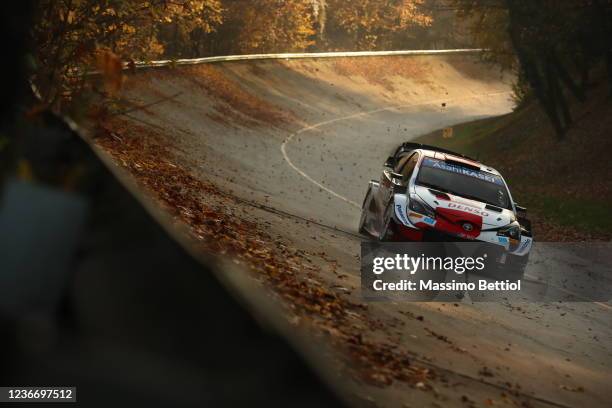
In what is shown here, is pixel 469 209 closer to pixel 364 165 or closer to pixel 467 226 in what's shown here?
pixel 467 226

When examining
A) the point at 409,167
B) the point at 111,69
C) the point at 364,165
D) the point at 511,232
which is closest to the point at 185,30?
the point at 364,165

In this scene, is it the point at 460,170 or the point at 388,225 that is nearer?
the point at 388,225

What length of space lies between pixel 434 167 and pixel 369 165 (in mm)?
24820

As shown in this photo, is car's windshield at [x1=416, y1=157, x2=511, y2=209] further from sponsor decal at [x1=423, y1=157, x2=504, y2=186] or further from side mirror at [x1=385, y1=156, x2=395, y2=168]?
side mirror at [x1=385, y1=156, x2=395, y2=168]

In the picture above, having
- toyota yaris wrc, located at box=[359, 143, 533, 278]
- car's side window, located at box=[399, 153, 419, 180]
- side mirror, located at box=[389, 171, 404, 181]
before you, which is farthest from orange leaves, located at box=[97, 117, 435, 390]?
car's side window, located at box=[399, 153, 419, 180]

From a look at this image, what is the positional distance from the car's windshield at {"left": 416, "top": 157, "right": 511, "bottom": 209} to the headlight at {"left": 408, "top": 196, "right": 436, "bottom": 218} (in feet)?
2.54

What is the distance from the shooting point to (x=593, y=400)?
9.89 meters

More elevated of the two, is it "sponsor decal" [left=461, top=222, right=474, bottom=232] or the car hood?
the car hood

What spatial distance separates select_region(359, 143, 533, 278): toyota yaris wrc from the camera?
47.0 feet

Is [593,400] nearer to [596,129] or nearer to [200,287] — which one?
[200,287]

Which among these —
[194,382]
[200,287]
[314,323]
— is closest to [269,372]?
[194,382]

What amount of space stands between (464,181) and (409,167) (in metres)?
0.93

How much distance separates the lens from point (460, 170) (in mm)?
16250

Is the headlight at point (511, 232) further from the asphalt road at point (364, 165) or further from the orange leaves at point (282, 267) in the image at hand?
the orange leaves at point (282, 267)
